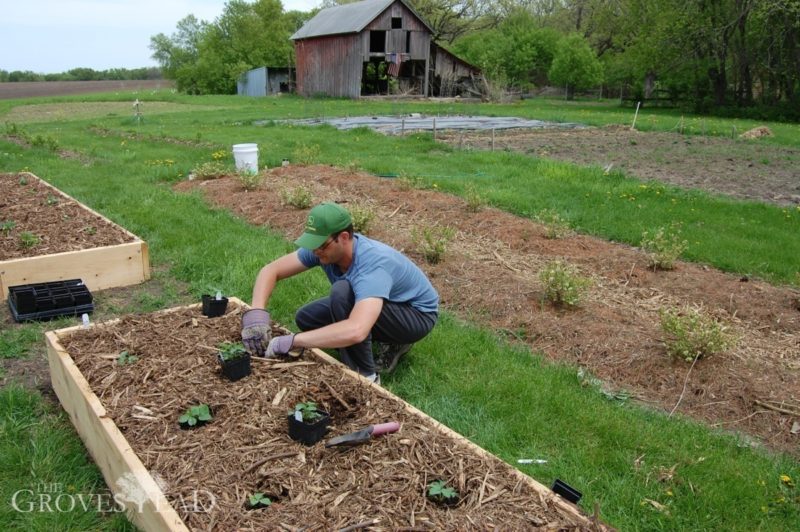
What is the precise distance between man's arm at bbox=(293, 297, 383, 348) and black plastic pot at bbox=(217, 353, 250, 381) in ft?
0.98

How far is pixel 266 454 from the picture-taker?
9.06 ft

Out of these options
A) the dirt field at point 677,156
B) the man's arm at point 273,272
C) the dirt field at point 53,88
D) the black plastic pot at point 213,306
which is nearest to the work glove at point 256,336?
the man's arm at point 273,272

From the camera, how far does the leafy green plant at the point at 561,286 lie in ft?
16.5

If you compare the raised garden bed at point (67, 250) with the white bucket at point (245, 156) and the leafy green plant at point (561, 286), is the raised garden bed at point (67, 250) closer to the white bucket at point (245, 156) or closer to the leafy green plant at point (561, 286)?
the white bucket at point (245, 156)

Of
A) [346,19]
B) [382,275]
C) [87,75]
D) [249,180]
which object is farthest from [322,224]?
[87,75]

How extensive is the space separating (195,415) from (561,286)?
3.11 metres

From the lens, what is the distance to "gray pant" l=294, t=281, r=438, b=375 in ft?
12.1

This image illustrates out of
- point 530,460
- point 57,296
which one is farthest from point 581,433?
point 57,296

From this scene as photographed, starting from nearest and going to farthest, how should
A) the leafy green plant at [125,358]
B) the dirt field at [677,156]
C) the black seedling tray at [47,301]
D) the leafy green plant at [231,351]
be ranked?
the leafy green plant at [231,351]
the leafy green plant at [125,358]
the black seedling tray at [47,301]
the dirt field at [677,156]

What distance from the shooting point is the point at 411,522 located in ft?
7.70

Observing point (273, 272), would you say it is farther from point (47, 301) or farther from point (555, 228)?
point (555, 228)

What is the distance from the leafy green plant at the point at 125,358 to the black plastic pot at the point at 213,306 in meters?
0.66

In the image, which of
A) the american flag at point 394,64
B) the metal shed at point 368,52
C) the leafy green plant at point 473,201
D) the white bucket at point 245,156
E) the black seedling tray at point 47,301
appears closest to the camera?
the black seedling tray at point 47,301

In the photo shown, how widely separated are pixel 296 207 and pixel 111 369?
15.5 ft
